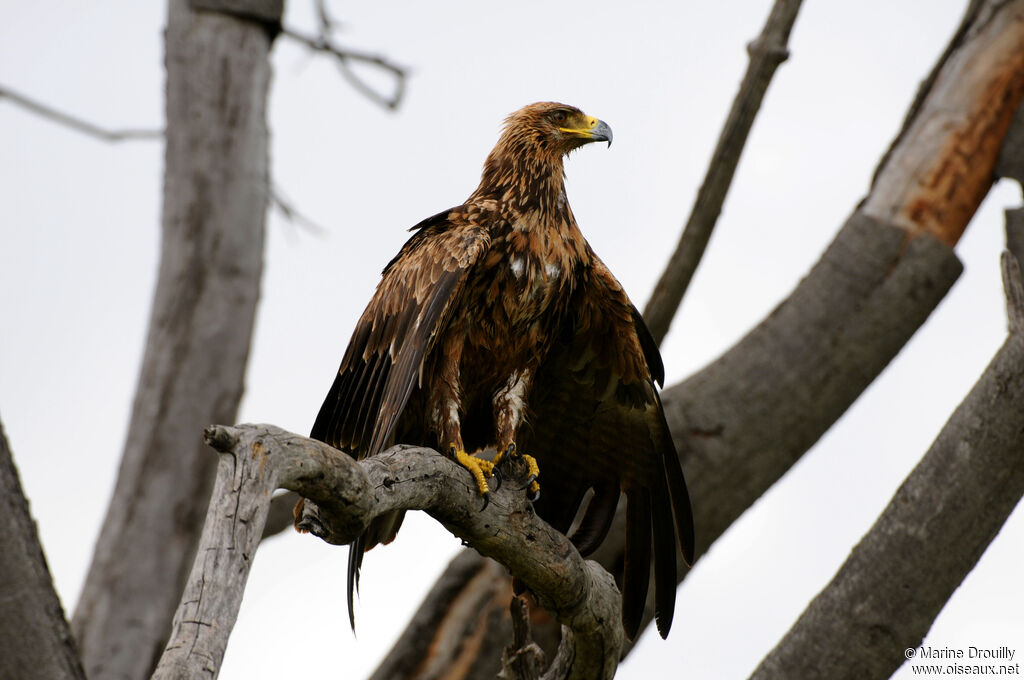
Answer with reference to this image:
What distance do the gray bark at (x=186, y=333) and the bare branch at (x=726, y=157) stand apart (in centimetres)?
236

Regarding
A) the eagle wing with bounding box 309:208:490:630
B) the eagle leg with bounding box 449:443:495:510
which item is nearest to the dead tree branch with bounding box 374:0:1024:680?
the eagle wing with bounding box 309:208:490:630

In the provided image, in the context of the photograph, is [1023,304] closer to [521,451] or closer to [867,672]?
[867,672]

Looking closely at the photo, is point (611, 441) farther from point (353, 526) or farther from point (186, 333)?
point (186, 333)

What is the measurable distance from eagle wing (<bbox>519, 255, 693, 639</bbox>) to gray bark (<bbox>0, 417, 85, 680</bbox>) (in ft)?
5.84

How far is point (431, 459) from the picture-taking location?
10.8 ft

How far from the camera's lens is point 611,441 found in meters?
4.55

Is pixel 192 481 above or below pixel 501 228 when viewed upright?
below

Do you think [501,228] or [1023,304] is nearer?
[501,228]

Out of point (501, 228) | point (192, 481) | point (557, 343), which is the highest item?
point (501, 228)

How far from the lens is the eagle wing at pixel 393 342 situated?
12.1 feet

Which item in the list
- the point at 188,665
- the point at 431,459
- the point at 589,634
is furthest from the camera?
the point at 589,634

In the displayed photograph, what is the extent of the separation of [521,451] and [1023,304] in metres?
2.25

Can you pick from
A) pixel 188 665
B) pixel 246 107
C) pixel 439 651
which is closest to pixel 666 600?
pixel 439 651

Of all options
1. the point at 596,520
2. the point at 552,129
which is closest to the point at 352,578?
the point at 596,520
